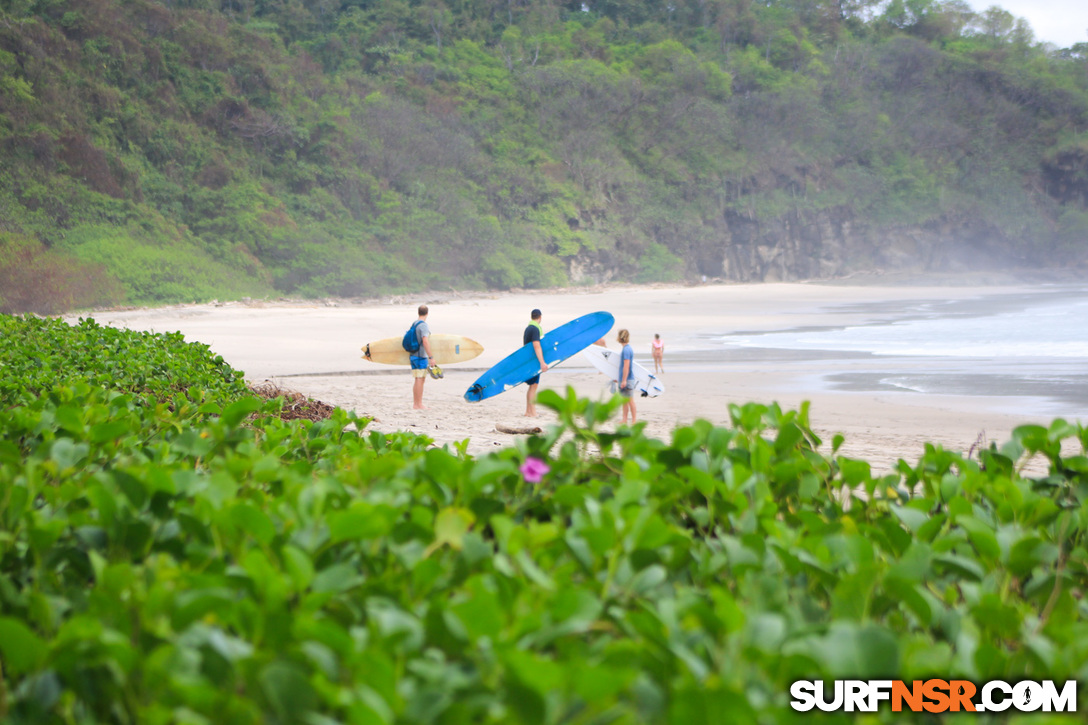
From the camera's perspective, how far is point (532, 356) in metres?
10.3

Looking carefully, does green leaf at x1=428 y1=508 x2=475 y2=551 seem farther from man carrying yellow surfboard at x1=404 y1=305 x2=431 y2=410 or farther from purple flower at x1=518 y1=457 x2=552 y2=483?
man carrying yellow surfboard at x1=404 y1=305 x2=431 y2=410

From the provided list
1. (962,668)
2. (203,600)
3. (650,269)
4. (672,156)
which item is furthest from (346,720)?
(672,156)

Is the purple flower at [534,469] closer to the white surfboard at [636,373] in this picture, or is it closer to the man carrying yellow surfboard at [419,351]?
the white surfboard at [636,373]

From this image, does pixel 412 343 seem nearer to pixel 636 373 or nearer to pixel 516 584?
pixel 636 373

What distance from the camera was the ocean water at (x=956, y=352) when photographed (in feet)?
38.6

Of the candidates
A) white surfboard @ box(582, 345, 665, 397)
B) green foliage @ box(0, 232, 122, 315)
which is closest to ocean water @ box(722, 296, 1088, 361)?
white surfboard @ box(582, 345, 665, 397)

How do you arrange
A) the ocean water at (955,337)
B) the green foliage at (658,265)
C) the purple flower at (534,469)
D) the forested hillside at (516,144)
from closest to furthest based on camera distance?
the purple flower at (534,469)
the ocean water at (955,337)
the forested hillside at (516,144)
the green foliage at (658,265)

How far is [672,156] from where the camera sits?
179 feet

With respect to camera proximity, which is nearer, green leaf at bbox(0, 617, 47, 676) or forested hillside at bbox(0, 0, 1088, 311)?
green leaf at bbox(0, 617, 47, 676)

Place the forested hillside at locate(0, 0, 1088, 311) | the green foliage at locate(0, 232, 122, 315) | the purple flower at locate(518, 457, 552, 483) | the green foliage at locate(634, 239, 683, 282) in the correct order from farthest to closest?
1. the green foliage at locate(634, 239, 683, 282)
2. the forested hillside at locate(0, 0, 1088, 311)
3. the green foliage at locate(0, 232, 122, 315)
4. the purple flower at locate(518, 457, 552, 483)

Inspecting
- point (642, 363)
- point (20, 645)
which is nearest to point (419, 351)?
point (642, 363)

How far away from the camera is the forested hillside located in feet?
108

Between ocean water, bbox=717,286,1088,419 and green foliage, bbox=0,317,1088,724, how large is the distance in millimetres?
9569

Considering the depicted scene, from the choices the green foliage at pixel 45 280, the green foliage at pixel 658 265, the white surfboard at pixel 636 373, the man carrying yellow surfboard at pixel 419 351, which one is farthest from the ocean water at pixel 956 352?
the green foliage at pixel 45 280
